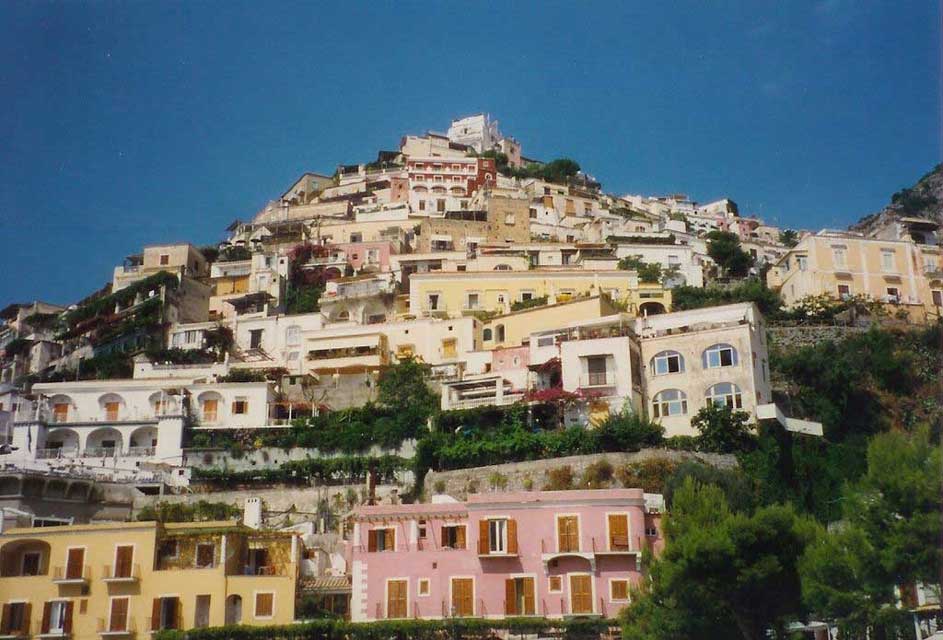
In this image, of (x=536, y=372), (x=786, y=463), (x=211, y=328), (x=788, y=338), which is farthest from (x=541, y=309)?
(x=211, y=328)

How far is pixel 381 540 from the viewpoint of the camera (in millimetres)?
37188

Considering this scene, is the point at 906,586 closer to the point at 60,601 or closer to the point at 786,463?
the point at 786,463

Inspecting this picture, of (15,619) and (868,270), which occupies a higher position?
(868,270)

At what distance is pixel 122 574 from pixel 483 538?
12622 millimetres

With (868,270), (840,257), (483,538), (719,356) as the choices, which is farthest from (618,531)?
(868,270)

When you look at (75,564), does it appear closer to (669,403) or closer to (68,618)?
(68,618)

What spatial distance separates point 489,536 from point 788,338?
28.5 m

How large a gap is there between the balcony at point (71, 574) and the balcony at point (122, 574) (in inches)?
24.7

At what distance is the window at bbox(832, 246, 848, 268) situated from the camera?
64.6 m

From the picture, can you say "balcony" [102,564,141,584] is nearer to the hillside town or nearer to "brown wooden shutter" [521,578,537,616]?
the hillside town

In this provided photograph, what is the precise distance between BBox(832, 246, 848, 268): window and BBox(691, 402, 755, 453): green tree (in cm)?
2297

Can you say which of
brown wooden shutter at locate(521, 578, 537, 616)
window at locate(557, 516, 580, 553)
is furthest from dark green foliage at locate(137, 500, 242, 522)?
window at locate(557, 516, 580, 553)

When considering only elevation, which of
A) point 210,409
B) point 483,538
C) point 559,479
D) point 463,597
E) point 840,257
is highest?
point 840,257

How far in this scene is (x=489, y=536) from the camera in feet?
119
